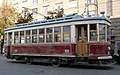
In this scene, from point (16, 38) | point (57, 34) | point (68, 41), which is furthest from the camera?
point (16, 38)

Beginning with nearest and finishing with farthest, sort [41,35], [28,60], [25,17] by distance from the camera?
[41,35], [28,60], [25,17]

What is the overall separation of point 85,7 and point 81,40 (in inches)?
743

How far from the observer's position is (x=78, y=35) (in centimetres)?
1730

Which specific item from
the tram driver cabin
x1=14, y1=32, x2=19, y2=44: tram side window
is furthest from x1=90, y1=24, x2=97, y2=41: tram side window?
x1=14, y1=32, x2=19, y2=44: tram side window

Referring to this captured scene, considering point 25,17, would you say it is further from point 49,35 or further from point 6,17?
point 49,35

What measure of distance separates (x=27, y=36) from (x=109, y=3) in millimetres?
14708

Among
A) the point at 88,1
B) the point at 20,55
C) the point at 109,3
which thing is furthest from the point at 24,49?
the point at 88,1

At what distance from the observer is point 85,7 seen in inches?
1393

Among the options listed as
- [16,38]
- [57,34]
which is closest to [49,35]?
[57,34]

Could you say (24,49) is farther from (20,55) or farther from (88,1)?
(88,1)

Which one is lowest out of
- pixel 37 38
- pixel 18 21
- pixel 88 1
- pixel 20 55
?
pixel 20 55

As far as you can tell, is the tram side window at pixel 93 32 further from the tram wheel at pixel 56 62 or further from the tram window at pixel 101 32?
the tram wheel at pixel 56 62

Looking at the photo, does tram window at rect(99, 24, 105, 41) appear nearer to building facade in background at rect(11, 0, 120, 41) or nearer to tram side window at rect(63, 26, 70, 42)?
tram side window at rect(63, 26, 70, 42)

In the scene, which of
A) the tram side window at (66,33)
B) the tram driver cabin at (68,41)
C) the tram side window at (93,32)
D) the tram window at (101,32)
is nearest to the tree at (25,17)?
the tram driver cabin at (68,41)
